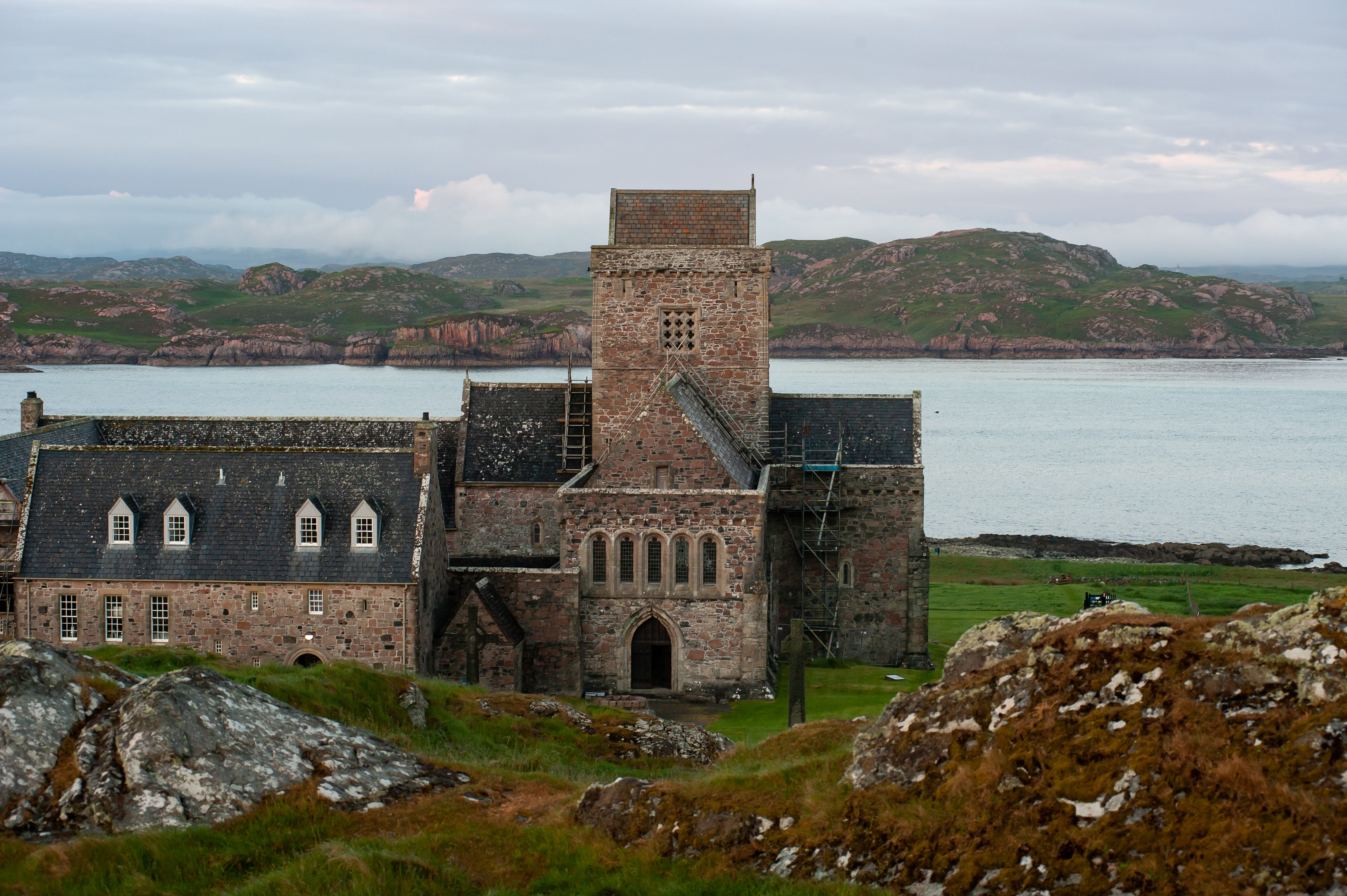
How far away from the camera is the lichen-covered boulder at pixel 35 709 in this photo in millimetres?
13805

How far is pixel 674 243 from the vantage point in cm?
4416

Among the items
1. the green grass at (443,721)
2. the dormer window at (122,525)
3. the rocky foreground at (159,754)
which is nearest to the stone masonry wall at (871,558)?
the green grass at (443,721)

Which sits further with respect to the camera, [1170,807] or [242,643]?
[242,643]

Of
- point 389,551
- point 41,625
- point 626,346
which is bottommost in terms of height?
point 41,625

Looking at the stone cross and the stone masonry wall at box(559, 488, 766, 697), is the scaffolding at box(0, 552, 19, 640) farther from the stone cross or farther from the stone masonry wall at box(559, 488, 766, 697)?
the stone masonry wall at box(559, 488, 766, 697)

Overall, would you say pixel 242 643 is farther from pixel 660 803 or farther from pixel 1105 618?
pixel 1105 618

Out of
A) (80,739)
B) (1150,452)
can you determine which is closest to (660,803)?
(80,739)

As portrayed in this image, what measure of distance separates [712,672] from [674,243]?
55.8 ft

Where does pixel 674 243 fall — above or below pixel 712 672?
above

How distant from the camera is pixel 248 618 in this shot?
35.1 meters

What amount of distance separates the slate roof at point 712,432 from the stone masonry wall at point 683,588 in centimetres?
200

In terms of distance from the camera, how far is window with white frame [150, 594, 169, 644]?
35.2 meters

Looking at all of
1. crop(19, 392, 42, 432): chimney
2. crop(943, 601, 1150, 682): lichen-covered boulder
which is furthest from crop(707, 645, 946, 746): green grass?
crop(19, 392, 42, 432): chimney

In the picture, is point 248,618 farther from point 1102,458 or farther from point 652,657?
point 1102,458
